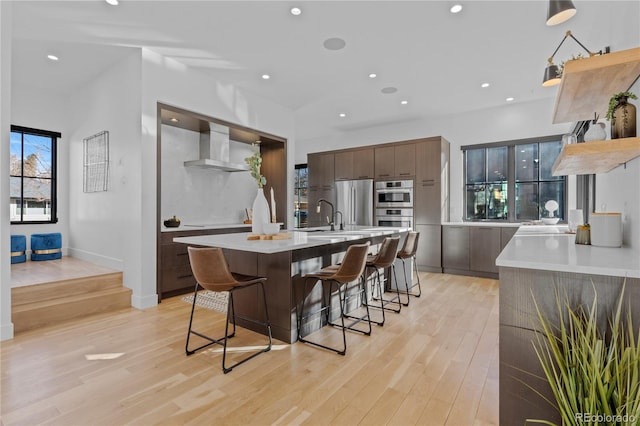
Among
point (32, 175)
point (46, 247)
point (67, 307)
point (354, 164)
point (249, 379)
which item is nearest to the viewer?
point (249, 379)

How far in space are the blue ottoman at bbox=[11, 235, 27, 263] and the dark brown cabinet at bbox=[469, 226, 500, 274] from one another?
23.1 feet

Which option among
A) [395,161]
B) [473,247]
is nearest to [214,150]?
[395,161]

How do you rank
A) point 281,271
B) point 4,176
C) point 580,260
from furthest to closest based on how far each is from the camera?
point 4,176, point 281,271, point 580,260

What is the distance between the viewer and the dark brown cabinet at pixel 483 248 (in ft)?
16.9

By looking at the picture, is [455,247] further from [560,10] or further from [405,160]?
[560,10]

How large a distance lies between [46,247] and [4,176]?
103 inches

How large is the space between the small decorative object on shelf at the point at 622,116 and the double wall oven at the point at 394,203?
4215mm

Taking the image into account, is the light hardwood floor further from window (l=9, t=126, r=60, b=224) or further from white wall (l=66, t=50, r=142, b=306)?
window (l=9, t=126, r=60, b=224)

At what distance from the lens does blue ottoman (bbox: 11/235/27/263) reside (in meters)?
4.55

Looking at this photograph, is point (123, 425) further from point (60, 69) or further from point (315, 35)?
point (60, 69)

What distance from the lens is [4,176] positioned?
9.15ft

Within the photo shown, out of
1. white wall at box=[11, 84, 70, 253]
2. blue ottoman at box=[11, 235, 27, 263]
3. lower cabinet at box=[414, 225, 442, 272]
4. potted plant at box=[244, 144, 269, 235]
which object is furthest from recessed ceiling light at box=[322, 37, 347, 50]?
blue ottoman at box=[11, 235, 27, 263]

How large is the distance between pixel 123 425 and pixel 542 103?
6730mm

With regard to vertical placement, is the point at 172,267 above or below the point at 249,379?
above
